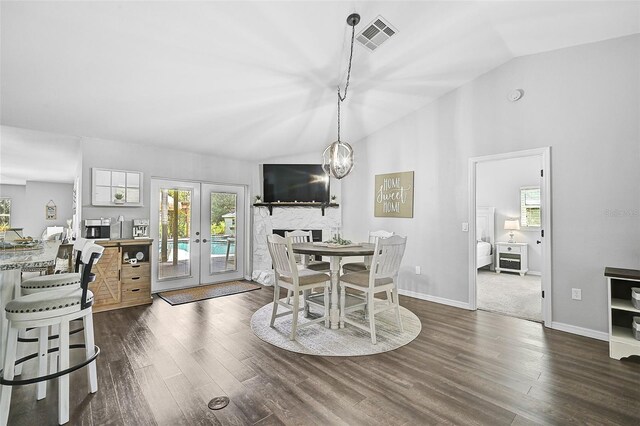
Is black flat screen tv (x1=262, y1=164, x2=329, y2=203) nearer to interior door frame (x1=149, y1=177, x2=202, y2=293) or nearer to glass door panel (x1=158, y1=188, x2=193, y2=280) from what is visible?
interior door frame (x1=149, y1=177, x2=202, y2=293)

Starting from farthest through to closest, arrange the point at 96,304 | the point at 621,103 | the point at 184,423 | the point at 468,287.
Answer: the point at 468,287, the point at 96,304, the point at 621,103, the point at 184,423

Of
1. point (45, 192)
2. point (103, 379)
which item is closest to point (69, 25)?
point (103, 379)

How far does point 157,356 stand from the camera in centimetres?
257

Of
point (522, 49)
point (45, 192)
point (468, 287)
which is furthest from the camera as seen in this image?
point (45, 192)

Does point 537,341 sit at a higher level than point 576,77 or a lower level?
lower

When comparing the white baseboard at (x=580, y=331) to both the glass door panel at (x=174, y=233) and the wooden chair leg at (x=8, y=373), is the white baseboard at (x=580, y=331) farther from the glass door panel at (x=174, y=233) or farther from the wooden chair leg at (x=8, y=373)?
the glass door panel at (x=174, y=233)

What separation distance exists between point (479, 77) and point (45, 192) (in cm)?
1189

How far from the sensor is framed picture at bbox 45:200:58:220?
29.6ft

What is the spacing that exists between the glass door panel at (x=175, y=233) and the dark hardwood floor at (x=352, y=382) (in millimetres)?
1713

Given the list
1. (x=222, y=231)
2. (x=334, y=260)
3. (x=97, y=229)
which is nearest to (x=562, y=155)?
(x=334, y=260)

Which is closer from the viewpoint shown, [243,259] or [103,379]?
[103,379]

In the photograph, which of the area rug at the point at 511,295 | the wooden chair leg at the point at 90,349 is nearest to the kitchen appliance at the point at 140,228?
the wooden chair leg at the point at 90,349

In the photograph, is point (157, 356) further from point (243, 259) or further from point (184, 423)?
point (243, 259)

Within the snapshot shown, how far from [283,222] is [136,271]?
2523 millimetres
